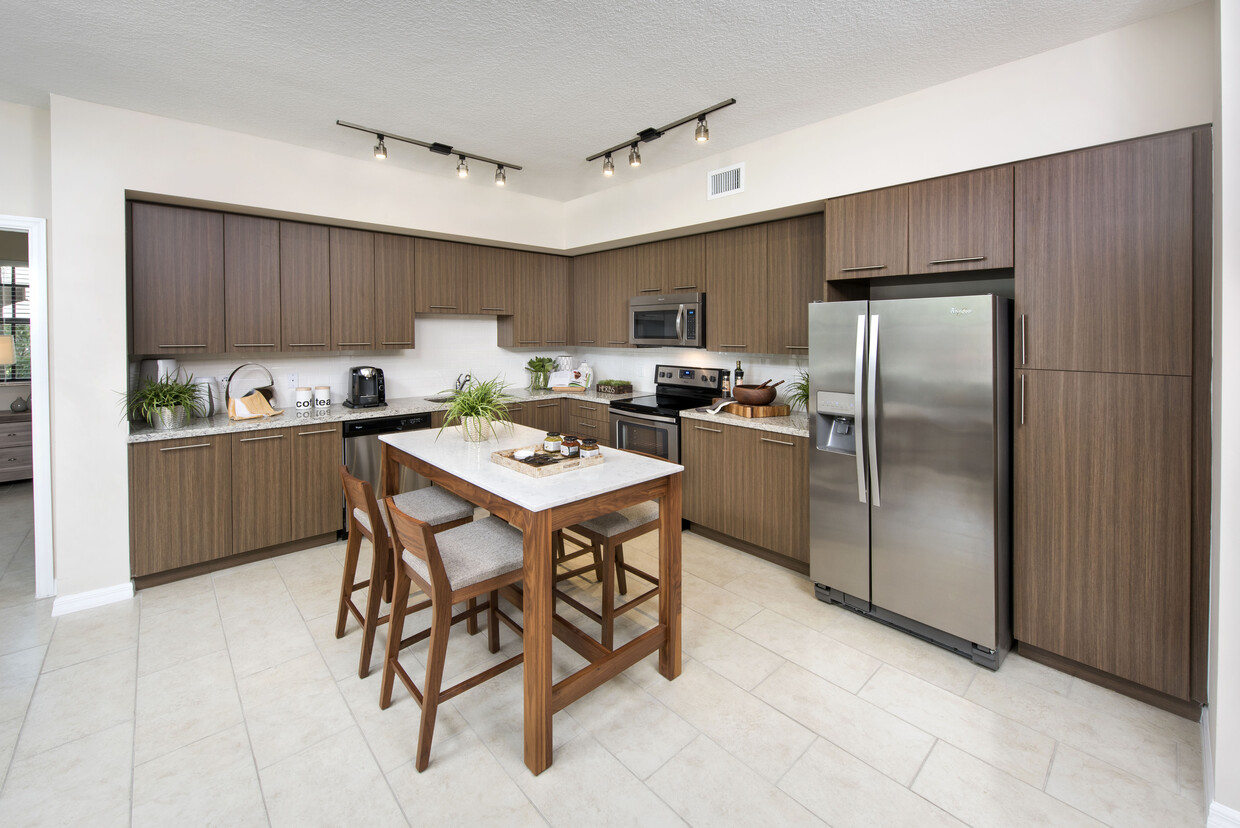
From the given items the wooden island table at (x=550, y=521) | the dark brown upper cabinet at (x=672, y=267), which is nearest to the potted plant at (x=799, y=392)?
the dark brown upper cabinet at (x=672, y=267)

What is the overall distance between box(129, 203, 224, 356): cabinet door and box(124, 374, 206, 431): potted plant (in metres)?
0.22

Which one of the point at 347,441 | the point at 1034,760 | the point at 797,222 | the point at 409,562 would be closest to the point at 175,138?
the point at 347,441

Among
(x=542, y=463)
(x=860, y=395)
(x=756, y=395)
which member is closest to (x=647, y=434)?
(x=756, y=395)

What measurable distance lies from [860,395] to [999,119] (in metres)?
1.34

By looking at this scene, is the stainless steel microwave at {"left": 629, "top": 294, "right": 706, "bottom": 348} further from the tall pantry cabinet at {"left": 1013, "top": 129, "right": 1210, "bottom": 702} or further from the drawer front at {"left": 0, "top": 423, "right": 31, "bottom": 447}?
the drawer front at {"left": 0, "top": 423, "right": 31, "bottom": 447}

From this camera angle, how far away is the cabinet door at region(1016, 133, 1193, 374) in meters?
2.00

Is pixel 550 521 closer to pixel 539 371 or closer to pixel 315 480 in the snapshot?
pixel 315 480

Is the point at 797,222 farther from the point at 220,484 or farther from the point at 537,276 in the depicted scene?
the point at 220,484

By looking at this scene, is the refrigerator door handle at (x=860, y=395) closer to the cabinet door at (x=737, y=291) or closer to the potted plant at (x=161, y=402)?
the cabinet door at (x=737, y=291)

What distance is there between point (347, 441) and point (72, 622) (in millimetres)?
1593

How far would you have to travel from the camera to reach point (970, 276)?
288 cm

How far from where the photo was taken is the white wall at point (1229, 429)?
1.56 meters

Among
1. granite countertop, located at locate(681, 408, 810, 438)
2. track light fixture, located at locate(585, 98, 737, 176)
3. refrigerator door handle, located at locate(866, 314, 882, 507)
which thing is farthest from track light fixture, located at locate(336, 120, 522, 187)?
refrigerator door handle, located at locate(866, 314, 882, 507)

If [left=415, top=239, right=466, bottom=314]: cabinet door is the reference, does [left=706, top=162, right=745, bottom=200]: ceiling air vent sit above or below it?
above
